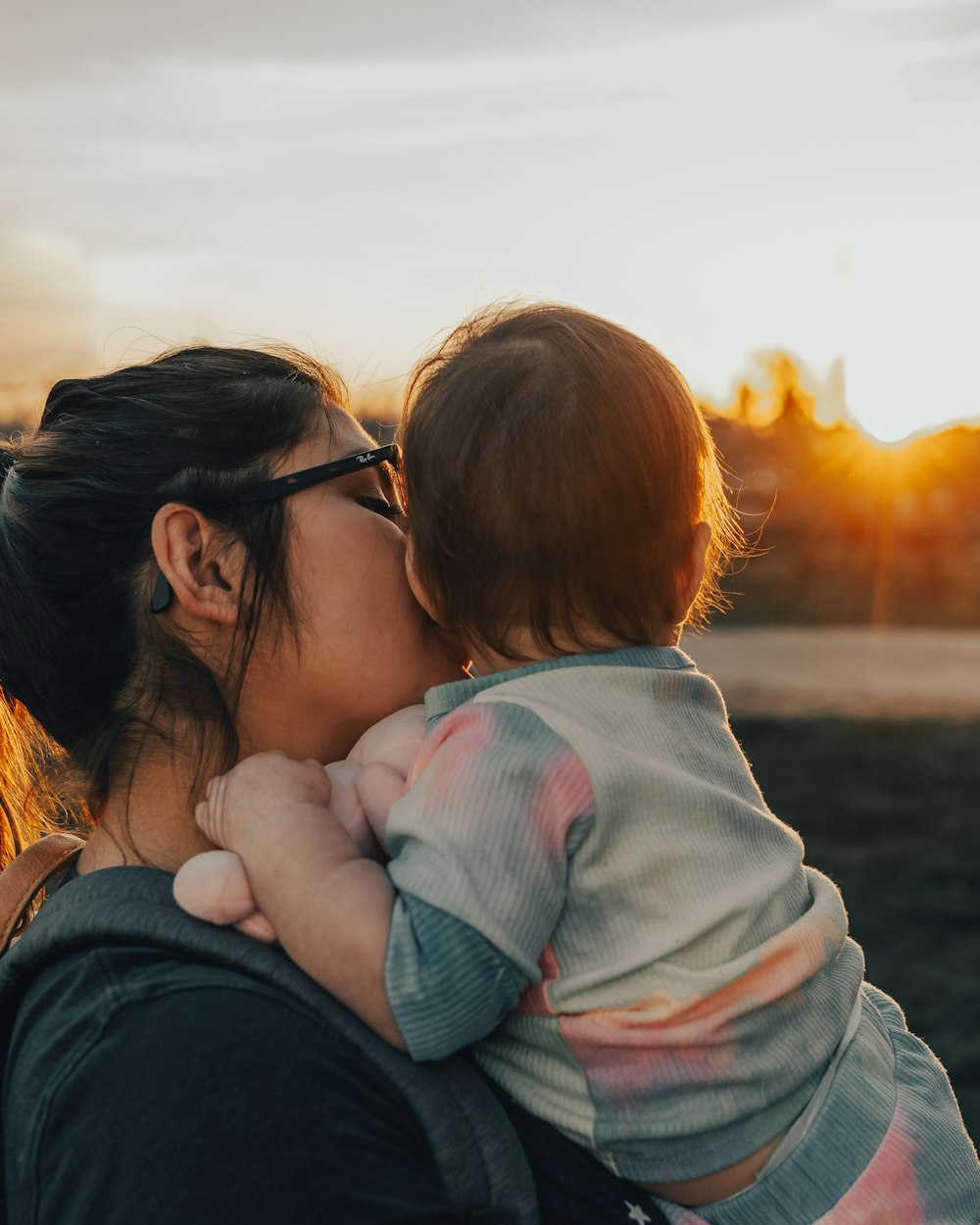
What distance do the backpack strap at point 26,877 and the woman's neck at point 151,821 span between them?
0.05 metres

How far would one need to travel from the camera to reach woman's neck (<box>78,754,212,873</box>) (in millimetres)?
1701

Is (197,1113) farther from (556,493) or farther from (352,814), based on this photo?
(556,493)

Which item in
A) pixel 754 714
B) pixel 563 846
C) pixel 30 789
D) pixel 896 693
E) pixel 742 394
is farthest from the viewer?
pixel 742 394

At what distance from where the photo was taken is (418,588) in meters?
1.76

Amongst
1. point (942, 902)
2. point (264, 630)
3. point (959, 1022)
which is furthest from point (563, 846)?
point (942, 902)

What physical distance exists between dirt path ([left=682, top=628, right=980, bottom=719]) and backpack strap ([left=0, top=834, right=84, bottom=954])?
7.48m

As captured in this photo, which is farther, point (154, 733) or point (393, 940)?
point (154, 733)

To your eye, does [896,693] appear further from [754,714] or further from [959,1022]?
[959,1022]

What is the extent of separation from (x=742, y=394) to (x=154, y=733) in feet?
69.0

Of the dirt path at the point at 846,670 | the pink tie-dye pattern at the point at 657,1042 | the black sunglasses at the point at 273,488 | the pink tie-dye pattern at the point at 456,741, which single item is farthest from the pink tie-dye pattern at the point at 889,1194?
the dirt path at the point at 846,670

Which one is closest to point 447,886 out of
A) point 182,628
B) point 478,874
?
point 478,874

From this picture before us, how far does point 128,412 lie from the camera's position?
1.84m

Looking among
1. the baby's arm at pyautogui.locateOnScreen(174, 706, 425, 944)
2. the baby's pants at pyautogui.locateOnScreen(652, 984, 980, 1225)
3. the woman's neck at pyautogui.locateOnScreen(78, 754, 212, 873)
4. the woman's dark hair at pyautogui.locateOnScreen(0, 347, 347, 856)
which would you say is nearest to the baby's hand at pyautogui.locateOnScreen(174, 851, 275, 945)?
the baby's arm at pyautogui.locateOnScreen(174, 706, 425, 944)

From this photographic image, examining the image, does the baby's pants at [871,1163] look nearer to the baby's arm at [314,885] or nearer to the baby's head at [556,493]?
the baby's arm at [314,885]
